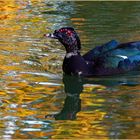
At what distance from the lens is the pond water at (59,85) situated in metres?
8.60

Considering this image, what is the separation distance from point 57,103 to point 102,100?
0.68 m

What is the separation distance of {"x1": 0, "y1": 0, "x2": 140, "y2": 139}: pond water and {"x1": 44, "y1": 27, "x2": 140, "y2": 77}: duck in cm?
18

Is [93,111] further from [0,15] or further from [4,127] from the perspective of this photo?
[0,15]

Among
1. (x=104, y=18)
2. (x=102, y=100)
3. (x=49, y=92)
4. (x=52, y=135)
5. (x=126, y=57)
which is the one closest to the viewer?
(x=52, y=135)

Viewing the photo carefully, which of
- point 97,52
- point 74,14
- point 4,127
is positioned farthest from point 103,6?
point 4,127

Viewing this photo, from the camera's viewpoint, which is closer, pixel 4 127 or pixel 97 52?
pixel 4 127

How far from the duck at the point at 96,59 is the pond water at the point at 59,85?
18 cm

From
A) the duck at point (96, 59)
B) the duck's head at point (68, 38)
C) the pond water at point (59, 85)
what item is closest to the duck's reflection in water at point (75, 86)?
the pond water at point (59, 85)

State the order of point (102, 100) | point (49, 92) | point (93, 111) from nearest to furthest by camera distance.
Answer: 1. point (93, 111)
2. point (102, 100)
3. point (49, 92)

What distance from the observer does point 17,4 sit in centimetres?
2052

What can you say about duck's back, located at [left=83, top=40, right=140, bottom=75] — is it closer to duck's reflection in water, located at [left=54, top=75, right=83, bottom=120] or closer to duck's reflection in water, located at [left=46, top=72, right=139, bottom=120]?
duck's reflection in water, located at [left=46, top=72, right=139, bottom=120]

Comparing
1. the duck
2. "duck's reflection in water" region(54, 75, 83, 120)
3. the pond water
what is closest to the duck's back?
the duck

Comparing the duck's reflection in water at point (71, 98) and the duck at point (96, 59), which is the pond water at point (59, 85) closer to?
the duck's reflection in water at point (71, 98)

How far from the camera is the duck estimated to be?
1206cm
